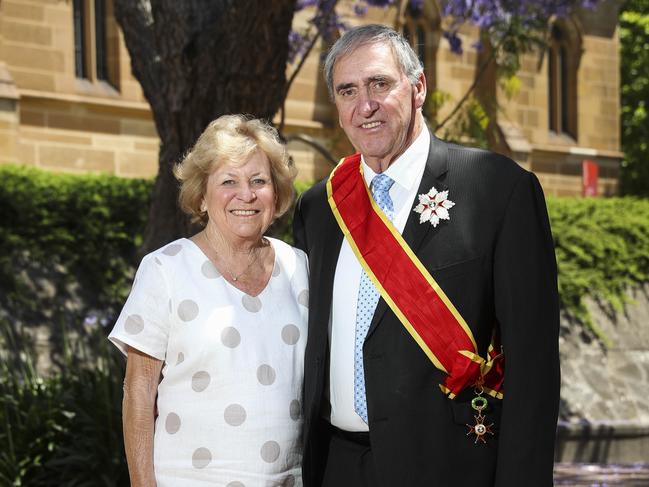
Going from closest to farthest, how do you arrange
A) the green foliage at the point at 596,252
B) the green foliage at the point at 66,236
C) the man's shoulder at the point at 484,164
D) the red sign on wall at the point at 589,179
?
the man's shoulder at the point at 484,164
the green foliage at the point at 66,236
the green foliage at the point at 596,252
the red sign on wall at the point at 589,179

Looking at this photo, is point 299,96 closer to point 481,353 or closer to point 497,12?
point 497,12

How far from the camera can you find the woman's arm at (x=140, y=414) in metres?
3.68

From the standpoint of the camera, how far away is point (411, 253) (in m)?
→ 3.62

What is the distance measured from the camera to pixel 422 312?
11.7ft

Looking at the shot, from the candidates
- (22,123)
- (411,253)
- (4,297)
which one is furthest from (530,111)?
(411,253)

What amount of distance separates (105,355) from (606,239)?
7639 millimetres

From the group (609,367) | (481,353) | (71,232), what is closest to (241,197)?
(481,353)

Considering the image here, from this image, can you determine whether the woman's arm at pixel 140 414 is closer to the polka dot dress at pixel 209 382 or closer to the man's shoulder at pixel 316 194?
the polka dot dress at pixel 209 382

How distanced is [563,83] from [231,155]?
2132cm

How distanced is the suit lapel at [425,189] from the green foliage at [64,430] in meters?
3.55

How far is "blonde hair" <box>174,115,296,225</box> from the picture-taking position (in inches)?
149

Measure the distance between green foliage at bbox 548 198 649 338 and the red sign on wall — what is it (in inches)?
243

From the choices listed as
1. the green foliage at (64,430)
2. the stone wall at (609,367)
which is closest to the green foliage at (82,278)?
the green foliage at (64,430)

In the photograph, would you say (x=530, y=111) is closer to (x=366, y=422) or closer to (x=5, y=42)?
(x=5, y=42)
